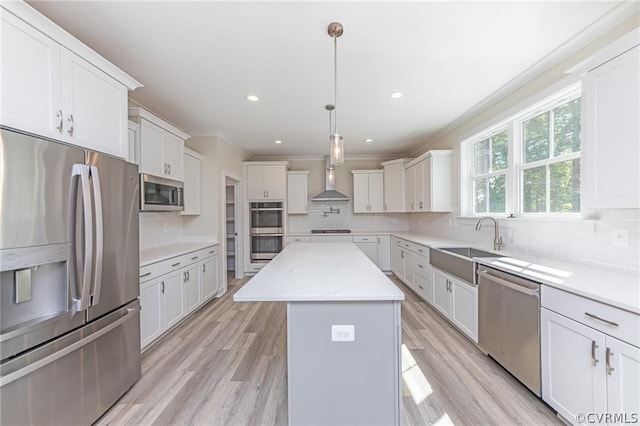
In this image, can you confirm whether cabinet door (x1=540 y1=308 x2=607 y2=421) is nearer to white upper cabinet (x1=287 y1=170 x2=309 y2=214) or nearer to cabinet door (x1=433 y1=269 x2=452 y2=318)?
cabinet door (x1=433 y1=269 x2=452 y2=318)

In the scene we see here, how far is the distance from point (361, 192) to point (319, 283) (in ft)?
14.1

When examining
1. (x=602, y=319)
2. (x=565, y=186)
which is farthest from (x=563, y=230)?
(x=602, y=319)

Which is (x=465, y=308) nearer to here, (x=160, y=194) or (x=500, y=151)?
(x=500, y=151)

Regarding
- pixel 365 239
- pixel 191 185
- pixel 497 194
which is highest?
pixel 191 185

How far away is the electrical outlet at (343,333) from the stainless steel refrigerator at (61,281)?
146cm

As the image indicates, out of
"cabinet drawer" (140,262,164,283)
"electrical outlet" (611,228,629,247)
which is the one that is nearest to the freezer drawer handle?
"cabinet drawer" (140,262,164,283)

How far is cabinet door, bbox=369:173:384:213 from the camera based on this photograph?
566 centimetres

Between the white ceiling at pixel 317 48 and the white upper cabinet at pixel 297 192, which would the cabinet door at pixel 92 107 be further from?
the white upper cabinet at pixel 297 192

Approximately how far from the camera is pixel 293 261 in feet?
7.57

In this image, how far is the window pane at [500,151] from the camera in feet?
9.79

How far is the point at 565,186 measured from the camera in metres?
2.23

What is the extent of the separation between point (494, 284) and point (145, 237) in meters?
3.87

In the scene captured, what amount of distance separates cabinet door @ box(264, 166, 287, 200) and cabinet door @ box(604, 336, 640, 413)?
4.81m

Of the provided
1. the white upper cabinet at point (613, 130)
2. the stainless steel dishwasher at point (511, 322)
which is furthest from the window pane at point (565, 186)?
the stainless steel dishwasher at point (511, 322)
